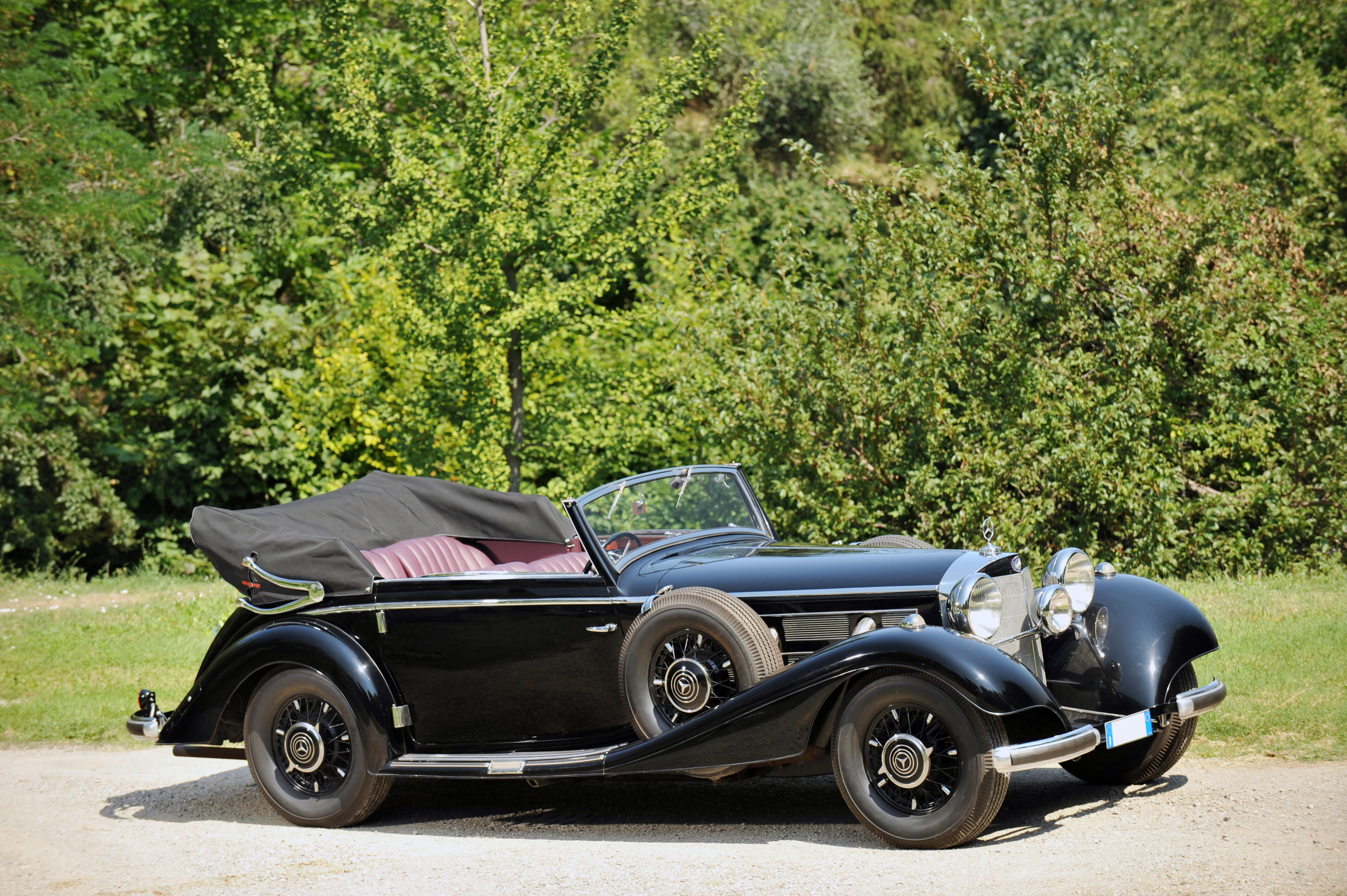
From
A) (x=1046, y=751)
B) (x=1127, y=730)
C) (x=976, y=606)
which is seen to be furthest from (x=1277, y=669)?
(x=1046, y=751)

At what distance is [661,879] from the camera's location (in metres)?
4.79

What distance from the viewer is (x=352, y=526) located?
6945 millimetres

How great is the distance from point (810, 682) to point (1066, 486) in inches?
262

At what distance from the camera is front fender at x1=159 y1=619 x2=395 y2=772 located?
602 centimetres

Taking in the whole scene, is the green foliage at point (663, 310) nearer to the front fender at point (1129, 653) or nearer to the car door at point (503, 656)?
the front fender at point (1129, 653)

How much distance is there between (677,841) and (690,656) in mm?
832

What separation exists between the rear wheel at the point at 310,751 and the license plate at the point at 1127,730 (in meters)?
3.37

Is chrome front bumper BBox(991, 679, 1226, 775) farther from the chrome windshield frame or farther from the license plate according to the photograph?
the chrome windshield frame

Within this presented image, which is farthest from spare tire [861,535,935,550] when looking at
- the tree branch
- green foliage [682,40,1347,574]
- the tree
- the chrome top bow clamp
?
the tree branch

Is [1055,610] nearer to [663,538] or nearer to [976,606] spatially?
[976,606]

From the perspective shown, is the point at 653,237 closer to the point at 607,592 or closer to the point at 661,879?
the point at 607,592

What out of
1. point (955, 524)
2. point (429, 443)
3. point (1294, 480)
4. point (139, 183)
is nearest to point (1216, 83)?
point (1294, 480)

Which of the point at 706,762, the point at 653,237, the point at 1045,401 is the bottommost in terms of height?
the point at 706,762

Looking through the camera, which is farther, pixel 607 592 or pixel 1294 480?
pixel 1294 480
